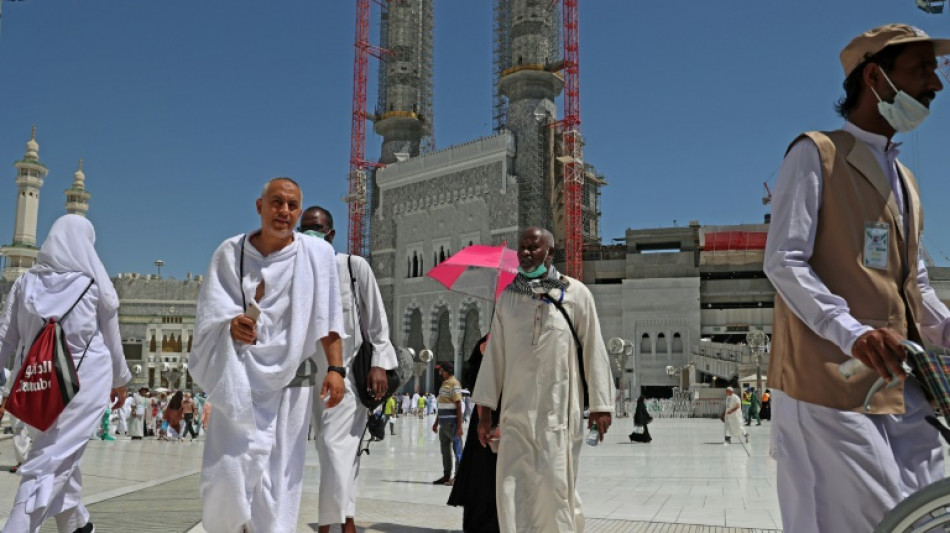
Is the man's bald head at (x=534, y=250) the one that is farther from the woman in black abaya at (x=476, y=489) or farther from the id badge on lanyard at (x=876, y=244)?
the id badge on lanyard at (x=876, y=244)

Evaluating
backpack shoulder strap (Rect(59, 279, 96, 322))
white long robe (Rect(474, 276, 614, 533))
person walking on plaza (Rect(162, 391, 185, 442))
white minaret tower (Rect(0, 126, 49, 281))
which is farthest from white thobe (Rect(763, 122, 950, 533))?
white minaret tower (Rect(0, 126, 49, 281))

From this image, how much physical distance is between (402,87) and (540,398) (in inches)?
1855

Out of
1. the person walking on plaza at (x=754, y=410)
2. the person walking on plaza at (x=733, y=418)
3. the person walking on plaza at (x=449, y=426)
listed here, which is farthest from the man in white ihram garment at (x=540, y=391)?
the person walking on plaza at (x=754, y=410)

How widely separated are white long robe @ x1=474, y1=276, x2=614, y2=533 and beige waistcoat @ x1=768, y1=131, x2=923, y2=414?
59.2 inches

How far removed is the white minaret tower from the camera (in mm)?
54344

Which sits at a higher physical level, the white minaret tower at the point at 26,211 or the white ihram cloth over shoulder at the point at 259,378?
the white minaret tower at the point at 26,211

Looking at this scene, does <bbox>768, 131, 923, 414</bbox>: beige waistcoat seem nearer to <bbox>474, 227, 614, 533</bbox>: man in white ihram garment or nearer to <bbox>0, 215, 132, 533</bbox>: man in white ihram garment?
<bbox>474, 227, 614, 533</bbox>: man in white ihram garment

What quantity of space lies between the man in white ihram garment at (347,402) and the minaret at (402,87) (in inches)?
1764

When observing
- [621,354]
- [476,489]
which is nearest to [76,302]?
[476,489]

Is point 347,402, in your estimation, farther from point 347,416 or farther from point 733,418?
point 733,418

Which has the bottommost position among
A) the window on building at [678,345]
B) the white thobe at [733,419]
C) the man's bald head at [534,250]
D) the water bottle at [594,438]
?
→ the white thobe at [733,419]

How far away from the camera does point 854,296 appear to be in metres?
1.90

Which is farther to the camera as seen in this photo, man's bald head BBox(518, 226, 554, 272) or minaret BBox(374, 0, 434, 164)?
minaret BBox(374, 0, 434, 164)

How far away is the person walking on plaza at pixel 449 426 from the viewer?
24.7 ft
